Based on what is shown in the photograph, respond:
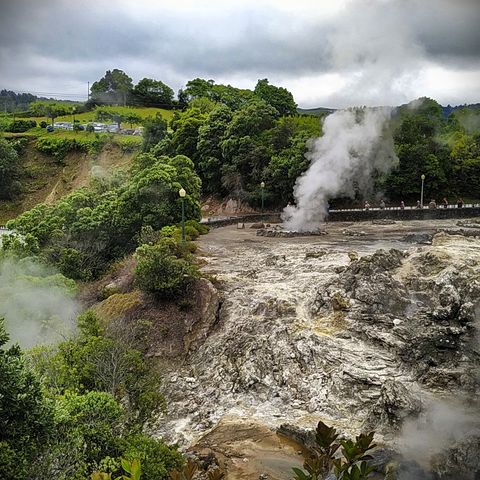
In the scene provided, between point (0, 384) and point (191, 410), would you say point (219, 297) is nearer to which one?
point (191, 410)

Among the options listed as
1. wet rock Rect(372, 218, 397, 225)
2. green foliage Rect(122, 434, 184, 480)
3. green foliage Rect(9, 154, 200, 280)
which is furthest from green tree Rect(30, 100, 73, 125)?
green foliage Rect(122, 434, 184, 480)

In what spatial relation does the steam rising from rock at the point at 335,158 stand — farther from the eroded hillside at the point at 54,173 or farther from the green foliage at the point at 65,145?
the green foliage at the point at 65,145

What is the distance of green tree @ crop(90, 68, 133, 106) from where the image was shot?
76.3m

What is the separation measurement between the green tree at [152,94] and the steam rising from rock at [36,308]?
194 ft

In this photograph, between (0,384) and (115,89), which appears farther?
(115,89)

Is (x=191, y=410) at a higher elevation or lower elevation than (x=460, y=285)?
lower

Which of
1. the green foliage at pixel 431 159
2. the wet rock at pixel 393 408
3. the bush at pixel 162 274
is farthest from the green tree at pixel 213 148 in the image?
the wet rock at pixel 393 408

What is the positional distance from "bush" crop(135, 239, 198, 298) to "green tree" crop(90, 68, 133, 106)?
62883 millimetres

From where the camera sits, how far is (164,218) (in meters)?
26.0

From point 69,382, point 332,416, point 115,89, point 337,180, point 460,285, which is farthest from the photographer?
point 115,89

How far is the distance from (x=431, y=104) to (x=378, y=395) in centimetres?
3835

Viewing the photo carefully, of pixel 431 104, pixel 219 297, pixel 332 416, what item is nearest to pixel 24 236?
pixel 219 297

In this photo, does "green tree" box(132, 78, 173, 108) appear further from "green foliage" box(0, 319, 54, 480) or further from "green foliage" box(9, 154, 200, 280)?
"green foliage" box(0, 319, 54, 480)

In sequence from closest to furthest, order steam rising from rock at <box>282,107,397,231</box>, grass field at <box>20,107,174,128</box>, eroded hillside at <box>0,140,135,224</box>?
steam rising from rock at <box>282,107,397,231</box>, eroded hillside at <box>0,140,135,224</box>, grass field at <box>20,107,174,128</box>
